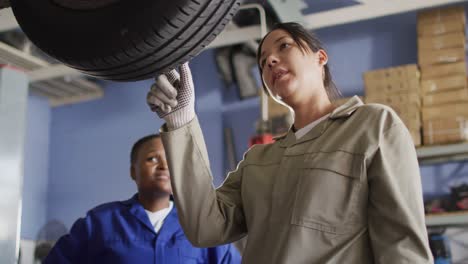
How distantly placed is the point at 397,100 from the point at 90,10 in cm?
291

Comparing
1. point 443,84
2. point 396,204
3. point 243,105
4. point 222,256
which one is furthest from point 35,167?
point 396,204

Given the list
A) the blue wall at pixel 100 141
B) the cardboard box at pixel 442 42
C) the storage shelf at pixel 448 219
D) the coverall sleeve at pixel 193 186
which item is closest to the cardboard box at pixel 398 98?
the cardboard box at pixel 442 42

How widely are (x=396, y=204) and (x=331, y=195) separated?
0.13 metres

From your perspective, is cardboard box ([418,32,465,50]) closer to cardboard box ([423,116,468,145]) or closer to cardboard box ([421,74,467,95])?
cardboard box ([421,74,467,95])

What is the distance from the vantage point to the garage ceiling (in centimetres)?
263

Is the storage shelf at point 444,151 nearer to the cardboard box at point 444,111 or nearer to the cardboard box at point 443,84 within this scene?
the cardboard box at point 444,111

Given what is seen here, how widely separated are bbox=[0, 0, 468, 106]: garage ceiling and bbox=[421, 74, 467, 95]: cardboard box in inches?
18.9

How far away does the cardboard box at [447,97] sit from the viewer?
3.52 m

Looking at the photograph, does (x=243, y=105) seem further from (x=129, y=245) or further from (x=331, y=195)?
(x=331, y=195)

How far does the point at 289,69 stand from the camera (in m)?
1.36

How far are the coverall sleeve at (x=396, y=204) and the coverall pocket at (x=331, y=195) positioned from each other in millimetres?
40

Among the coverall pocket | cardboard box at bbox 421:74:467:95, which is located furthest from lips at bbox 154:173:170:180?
cardboard box at bbox 421:74:467:95

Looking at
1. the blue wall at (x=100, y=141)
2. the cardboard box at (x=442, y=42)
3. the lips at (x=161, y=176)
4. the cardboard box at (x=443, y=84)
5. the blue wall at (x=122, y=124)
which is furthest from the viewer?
the blue wall at (x=100, y=141)

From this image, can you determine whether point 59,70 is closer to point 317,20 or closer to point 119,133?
point 119,133
